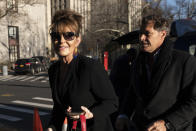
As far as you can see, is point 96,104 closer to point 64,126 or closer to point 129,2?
point 64,126

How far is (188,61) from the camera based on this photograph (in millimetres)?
2066

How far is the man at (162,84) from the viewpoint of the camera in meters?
2.00

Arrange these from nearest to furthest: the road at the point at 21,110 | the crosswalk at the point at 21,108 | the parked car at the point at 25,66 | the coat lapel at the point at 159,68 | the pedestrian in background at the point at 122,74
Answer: the coat lapel at the point at 159,68 < the pedestrian in background at the point at 122,74 < the road at the point at 21,110 < the crosswalk at the point at 21,108 < the parked car at the point at 25,66

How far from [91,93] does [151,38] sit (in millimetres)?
757

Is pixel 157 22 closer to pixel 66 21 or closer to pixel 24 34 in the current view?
pixel 66 21

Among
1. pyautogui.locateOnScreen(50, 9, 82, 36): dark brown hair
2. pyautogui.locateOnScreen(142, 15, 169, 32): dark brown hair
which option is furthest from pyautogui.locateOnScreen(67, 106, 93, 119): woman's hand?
pyautogui.locateOnScreen(142, 15, 169, 32): dark brown hair

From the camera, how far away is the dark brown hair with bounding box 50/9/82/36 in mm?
2148

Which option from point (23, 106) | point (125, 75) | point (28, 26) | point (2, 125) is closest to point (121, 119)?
point (125, 75)

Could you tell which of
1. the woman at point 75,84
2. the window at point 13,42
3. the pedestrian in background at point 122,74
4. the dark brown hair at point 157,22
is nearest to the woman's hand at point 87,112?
the woman at point 75,84

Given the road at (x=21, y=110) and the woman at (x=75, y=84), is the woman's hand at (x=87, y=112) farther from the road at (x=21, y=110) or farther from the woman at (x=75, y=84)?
the road at (x=21, y=110)

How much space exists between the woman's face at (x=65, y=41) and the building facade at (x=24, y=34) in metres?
37.6

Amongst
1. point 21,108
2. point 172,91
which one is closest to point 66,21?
point 172,91

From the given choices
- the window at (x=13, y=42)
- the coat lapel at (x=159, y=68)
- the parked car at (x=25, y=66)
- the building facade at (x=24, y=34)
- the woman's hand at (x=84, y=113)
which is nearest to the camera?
the woman's hand at (x=84, y=113)

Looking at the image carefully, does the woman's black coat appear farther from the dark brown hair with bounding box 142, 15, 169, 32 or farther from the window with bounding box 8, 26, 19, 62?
the window with bounding box 8, 26, 19, 62
